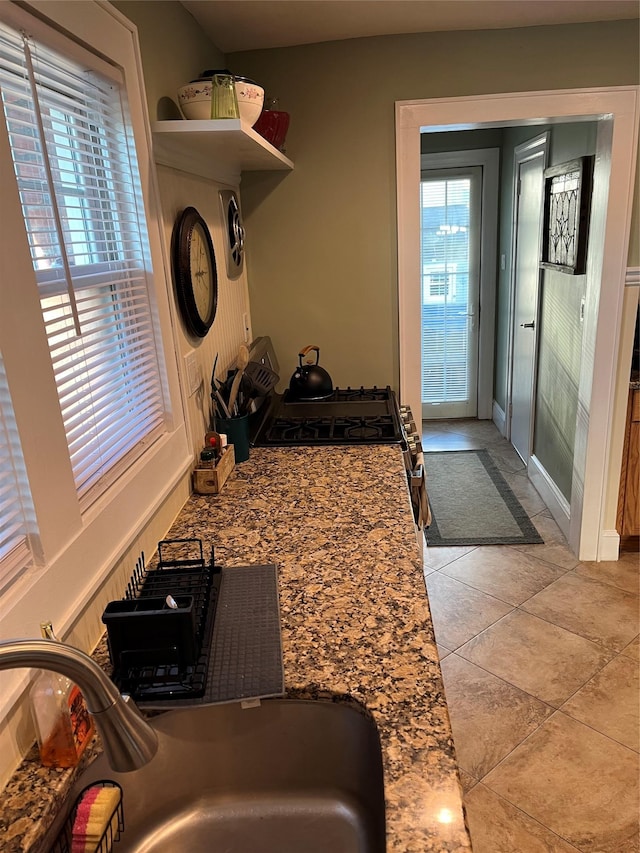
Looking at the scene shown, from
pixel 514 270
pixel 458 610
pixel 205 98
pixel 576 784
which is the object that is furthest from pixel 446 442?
pixel 205 98

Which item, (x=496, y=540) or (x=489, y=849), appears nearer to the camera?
(x=489, y=849)

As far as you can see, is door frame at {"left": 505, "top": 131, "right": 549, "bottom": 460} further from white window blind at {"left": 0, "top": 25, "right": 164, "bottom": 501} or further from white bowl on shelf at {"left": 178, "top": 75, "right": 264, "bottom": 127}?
white window blind at {"left": 0, "top": 25, "right": 164, "bottom": 501}

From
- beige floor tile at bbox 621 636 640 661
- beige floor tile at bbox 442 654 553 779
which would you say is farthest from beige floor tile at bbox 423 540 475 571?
beige floor tile at bbox 621 636 640 661

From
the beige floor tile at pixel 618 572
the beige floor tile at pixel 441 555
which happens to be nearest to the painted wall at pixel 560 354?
the beige floor tile at pixel 618 572

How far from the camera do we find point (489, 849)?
5.66 feet

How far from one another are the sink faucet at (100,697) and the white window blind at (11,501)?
398 mm

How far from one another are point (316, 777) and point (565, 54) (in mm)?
2635

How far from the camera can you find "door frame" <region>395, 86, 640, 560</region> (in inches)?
95.7

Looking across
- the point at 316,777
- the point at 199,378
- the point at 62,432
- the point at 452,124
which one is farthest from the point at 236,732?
the point at 452,124

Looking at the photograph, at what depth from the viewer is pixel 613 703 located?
7.30ft

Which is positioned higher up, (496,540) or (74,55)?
(74,55)

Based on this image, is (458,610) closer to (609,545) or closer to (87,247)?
(609,545)

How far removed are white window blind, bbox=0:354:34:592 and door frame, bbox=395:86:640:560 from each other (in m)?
2.01

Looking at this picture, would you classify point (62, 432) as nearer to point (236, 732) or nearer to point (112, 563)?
point (112, 563)
